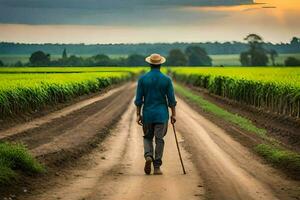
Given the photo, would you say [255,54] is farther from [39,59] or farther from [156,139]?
[156,139]

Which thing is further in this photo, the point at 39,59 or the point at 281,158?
the point at 39,59

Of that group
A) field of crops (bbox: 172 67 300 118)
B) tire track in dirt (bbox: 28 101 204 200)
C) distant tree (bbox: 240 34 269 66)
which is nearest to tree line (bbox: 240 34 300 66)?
distant tree (bbox: 240 34 269 66)

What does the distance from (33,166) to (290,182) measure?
16.6 feet

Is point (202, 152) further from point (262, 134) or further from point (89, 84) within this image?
point (89, 84)

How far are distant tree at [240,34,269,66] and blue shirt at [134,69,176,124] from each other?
148004 mm

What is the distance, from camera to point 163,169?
13625 mm

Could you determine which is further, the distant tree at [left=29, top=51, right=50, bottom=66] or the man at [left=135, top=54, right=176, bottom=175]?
the distant tree at [left=29, top=51, right=50, bottom=66]

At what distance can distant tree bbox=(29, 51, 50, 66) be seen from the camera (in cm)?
15138

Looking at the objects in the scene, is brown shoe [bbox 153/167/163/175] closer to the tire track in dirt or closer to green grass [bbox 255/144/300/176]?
the tire track in dirt

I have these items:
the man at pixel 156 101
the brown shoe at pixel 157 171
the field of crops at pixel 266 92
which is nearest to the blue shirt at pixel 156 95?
the man at pixel 156 101

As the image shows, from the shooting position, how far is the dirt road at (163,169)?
10625 mm

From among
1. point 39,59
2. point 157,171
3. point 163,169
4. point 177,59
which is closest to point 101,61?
point 177,59

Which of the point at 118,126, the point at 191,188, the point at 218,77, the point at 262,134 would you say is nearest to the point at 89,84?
the point at 218,77

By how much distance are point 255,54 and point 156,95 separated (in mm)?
150838
